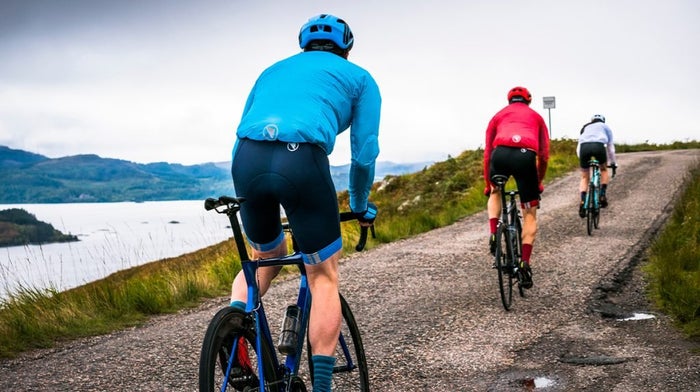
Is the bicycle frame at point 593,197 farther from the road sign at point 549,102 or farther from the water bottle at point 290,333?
the road sign at point 549,102

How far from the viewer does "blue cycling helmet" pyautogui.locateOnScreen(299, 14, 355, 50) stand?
131 inches

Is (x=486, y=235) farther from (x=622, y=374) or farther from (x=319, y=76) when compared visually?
(x=319, y=76)

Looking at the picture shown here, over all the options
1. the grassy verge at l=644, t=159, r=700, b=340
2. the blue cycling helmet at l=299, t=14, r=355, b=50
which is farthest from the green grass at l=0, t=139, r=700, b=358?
the blue cycling helmet at l=299, t=14, r=355, b=50

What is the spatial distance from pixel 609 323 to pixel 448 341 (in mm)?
1714

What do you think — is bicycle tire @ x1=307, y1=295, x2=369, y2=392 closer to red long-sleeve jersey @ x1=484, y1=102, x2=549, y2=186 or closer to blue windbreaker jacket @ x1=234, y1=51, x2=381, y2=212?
blue windbreaker jacket @ x1=234, y1=51, x2=381, y2=212

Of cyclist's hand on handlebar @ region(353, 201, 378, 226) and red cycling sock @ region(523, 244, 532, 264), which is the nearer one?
cyclist's hand on handlebar @ region(353, 201, 378, 226)

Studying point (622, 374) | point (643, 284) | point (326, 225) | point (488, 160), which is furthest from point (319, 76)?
point (643, 284)

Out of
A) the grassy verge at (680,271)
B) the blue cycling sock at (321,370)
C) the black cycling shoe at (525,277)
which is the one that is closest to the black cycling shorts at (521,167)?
the black cycling shoe at (525,277)

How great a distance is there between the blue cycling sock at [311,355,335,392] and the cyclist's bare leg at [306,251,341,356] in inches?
0.9

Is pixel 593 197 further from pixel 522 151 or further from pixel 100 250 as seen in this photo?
pixel 100 250

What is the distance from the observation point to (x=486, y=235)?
1262cm

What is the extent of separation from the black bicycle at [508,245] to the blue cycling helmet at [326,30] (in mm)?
4067

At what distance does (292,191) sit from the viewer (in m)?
2.94

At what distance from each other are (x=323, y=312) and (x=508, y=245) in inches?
176
